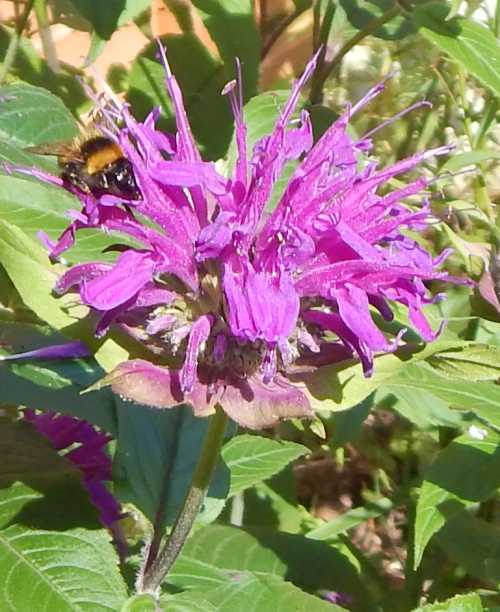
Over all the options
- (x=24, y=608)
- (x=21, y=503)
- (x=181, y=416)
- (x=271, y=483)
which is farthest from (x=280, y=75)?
(x=24, y=608)

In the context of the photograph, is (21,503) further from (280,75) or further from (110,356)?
(280,75)

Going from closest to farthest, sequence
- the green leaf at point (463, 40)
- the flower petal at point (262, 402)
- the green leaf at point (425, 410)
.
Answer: the flower petal at point (262, 402) → the green leaf at point (463, 40) → the green leaf at point (425, 410)

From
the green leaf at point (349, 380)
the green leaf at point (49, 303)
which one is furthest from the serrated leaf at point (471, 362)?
the green leaf at point (49, 303)

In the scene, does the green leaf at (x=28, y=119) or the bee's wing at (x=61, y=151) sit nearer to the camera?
the bee's wing at (x=61, y=151)

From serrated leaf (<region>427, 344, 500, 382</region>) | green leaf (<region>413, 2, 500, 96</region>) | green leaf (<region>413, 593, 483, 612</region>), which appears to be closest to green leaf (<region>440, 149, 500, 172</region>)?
green leaf (<region>413, 2, 500, 96</region>)

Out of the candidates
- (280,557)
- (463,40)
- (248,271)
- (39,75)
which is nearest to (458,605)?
(248,271)

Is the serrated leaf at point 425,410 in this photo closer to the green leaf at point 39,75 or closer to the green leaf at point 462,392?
the green leaf at point 462,392

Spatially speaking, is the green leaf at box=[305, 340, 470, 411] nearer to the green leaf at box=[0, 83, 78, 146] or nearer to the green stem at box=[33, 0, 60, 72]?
the green leaf at box=[0, 83, 78, 146]
